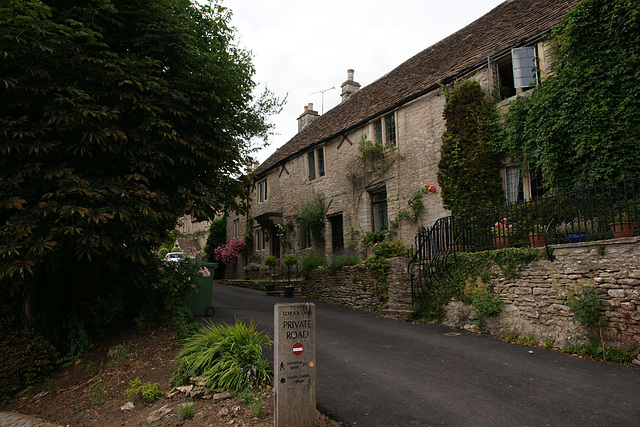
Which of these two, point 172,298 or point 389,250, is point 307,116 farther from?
point 172,298

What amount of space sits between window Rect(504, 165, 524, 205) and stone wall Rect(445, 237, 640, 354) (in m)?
3.53

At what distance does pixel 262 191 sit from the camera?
939 inches

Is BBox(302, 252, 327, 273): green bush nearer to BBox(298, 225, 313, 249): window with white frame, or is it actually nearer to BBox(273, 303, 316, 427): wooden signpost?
BBox(298, 225, 313, 249): window with white frame

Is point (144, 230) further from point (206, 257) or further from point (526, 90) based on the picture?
point (206, 257)

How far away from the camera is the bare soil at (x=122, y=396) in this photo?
4.66 metres

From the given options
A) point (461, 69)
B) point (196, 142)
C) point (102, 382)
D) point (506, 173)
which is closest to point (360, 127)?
point (461, 69)

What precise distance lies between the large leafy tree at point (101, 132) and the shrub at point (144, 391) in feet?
5.79

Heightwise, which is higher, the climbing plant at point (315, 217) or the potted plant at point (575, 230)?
the climbing plant at point (315, 217)

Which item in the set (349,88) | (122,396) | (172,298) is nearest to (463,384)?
(122,396)

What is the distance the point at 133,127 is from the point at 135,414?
4253 millimetres

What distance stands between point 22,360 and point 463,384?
696cm

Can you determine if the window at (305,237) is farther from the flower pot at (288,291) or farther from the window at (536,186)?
the window at (536,186)

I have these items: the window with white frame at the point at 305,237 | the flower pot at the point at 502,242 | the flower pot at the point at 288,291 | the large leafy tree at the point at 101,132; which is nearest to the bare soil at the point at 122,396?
the large leafy tree at the point at 101,132

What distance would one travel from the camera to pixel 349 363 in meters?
6.22
